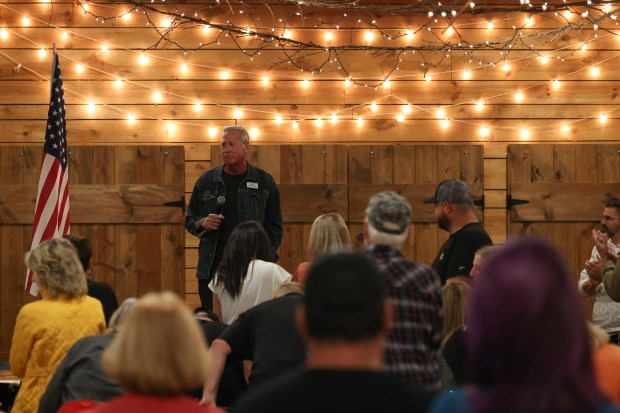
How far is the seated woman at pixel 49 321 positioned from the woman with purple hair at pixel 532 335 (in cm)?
345

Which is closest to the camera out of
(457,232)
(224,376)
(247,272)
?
(224,376)

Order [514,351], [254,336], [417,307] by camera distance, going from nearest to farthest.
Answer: [514,351] → [417,307] → [254,336]

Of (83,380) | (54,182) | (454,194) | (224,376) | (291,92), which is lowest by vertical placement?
(224,376)

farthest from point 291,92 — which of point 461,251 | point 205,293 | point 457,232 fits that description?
point 461,251

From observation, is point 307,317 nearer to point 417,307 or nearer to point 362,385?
point 362,385

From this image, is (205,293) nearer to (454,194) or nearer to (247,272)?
(247,272)

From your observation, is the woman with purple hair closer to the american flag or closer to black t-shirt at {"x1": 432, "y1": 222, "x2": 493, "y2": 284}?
black t-shirt at {"x1": 432, "y1": 222, "x2": 493, "y2": 284}

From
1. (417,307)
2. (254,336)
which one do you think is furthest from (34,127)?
(417,307)

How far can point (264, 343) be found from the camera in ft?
15.1

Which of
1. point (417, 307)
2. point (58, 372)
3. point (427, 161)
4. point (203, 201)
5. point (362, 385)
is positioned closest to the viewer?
point (362, 385)

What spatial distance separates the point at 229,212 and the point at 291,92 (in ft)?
7.08

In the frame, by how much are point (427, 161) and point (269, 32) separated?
1.82 metres

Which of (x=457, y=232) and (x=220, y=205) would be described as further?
(x=220, y=205)

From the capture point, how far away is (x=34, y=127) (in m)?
9.57
